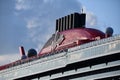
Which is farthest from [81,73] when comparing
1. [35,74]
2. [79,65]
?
[35,74]

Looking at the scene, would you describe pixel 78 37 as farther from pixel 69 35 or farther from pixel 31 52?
pixel 31 52

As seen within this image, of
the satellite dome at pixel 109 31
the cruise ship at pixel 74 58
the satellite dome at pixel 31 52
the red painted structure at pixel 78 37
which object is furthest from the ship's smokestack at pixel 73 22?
the satellite dome at pixel 109 31

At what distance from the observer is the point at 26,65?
9312 cm

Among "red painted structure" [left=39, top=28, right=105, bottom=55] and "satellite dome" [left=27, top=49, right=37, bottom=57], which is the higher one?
"satellite dome" [left=27, top=49, right=37, bottom=57]

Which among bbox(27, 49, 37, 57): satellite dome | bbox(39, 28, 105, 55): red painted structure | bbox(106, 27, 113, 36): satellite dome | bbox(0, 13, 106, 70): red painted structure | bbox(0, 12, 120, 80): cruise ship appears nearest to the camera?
bbox(0, 12, 120, 80): cruise ship

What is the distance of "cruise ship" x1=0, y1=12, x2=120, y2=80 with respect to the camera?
70438 millimetres

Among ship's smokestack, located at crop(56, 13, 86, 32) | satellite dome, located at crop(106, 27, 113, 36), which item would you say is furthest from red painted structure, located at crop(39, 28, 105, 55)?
ship's smokestack, located at crop(56, 13, 86, 32)

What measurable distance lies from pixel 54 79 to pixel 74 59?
9.62 metres

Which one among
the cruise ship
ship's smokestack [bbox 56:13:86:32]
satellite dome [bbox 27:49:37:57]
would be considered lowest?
the cruise ship

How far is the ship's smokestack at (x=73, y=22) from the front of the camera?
100 meters

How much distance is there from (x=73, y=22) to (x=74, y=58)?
76.7ft

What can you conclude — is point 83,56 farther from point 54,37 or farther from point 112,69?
point 54,37

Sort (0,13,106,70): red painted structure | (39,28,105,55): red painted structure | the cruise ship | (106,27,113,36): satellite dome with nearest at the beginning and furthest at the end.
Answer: the cruise ship
(106,27,113,36): satellite dome
(39,28,105,55): red painted structure
(0,13,106,70): red painted structure

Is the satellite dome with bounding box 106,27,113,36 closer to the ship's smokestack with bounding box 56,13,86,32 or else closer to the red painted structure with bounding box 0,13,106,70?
the red painted structure with bounding box 0,13,106,70
